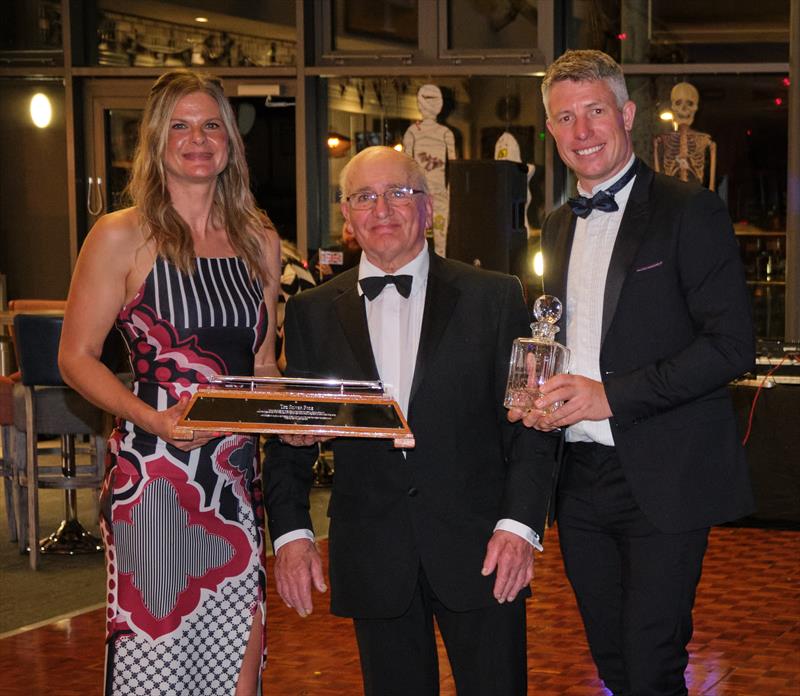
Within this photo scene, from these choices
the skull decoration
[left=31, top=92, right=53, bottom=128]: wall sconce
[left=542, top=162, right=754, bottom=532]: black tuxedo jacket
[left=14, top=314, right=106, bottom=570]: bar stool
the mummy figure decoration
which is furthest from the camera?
[left=31, top=92, right=53, bottom=128]: wall sconce

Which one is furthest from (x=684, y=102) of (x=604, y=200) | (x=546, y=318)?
(x=546, y=318)

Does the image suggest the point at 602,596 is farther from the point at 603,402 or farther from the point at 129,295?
the point at 129,295

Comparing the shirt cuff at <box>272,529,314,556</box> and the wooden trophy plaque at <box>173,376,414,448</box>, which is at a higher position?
the wooden trophy plaque at <box>173,376,414,448</box>

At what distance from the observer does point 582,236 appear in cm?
298

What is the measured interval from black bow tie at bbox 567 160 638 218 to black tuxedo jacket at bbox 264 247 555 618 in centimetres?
38

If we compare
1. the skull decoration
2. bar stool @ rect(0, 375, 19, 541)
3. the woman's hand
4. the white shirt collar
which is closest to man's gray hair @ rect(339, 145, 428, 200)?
the white shirt collar

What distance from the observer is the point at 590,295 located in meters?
2.90

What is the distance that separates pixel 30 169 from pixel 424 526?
9714 millimetres

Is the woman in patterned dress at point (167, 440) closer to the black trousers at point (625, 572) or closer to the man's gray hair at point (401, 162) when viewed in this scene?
the man's gray hair at point (401, 162)

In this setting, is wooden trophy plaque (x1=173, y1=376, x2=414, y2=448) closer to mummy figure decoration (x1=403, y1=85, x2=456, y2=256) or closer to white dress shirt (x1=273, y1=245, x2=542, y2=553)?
white dress shirt (x1=273, y1=245, x2=542, y2=553)

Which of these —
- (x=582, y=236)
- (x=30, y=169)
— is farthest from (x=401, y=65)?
(x=582, y=236)

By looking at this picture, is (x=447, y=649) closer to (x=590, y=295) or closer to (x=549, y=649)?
(x=590, y=295)

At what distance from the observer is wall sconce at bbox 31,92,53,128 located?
11.4 m

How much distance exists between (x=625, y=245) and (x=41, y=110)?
9.47 meters
